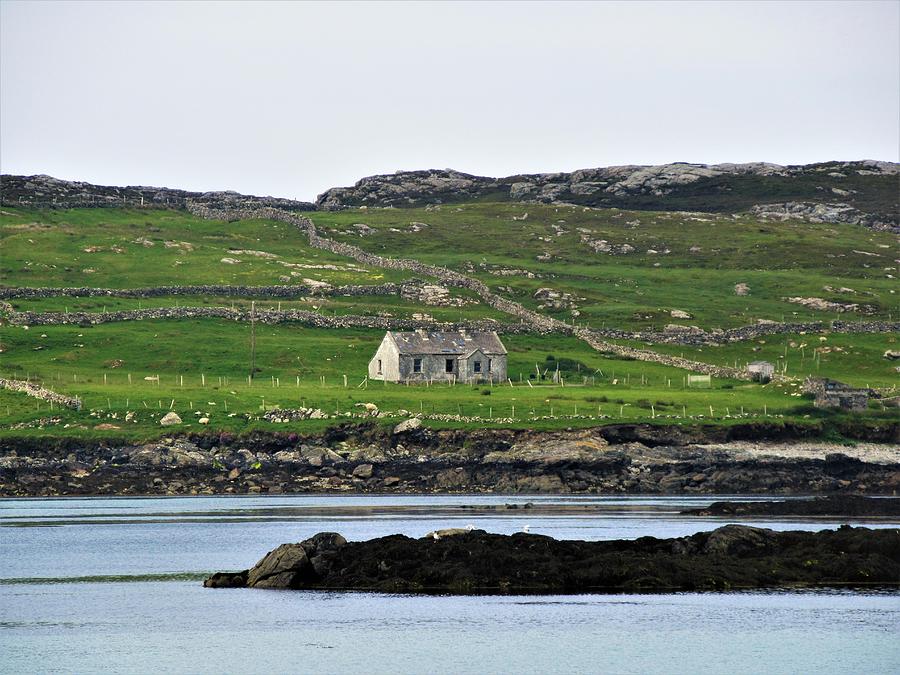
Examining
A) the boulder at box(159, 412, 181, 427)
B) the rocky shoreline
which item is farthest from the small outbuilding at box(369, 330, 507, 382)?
the boulder at box(159, 412, 181, 427)

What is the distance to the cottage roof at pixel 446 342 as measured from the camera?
12162cm

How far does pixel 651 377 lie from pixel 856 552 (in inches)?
2789

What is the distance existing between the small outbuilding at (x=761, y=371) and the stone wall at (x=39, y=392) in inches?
2118

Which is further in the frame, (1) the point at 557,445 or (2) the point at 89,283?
(2) the point at 89,283

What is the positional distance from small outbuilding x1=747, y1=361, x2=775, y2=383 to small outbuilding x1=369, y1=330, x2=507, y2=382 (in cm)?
2022

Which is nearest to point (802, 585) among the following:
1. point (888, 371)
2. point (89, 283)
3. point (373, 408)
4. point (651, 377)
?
point (373, 408)

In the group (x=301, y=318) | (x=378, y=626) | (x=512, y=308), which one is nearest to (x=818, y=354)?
(x=512, y=308)

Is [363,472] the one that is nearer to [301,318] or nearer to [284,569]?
[284,569]

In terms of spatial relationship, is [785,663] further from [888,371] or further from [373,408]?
[888,371]

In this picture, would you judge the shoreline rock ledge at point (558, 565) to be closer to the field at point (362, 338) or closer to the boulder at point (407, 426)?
the boulder at point (407, 426)

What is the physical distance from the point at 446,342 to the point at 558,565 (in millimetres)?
70021

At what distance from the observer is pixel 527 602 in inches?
2010

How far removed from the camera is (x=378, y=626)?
47.1 metres

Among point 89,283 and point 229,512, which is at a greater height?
point 89,283
